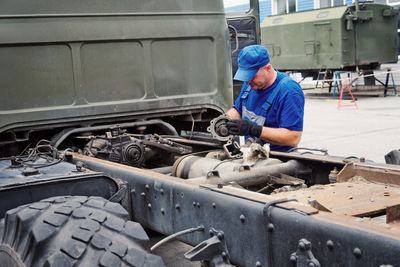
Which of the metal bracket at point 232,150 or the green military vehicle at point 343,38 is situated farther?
the green military vehicle at point 343,38

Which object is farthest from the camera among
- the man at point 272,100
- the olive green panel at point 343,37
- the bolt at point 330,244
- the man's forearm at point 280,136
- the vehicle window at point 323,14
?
the vehicle window at point 323,14

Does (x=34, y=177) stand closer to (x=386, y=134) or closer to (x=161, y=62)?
(x=161, y=62)

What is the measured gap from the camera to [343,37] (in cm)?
1878

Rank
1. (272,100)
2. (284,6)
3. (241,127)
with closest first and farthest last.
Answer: (241,127), (272,100), (284,6)

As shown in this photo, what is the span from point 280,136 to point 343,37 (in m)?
15.3

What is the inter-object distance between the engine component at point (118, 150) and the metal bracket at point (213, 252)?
Result: 167 centimetres

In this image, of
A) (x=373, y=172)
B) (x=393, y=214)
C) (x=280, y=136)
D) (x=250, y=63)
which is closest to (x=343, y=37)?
(x=250, y=63)

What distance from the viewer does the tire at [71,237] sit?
8.55 feet

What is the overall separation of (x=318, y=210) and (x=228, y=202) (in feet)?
1.57

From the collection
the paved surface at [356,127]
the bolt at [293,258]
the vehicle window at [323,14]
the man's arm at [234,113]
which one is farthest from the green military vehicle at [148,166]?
the vehicle window at [323,14]

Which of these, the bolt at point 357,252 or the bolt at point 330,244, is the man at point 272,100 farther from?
the bolt at point 357,252

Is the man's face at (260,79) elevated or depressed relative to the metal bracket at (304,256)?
elevated

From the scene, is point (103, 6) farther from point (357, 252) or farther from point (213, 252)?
point (357, 252)

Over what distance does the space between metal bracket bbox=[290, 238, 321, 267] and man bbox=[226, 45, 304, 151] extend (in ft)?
6.48
